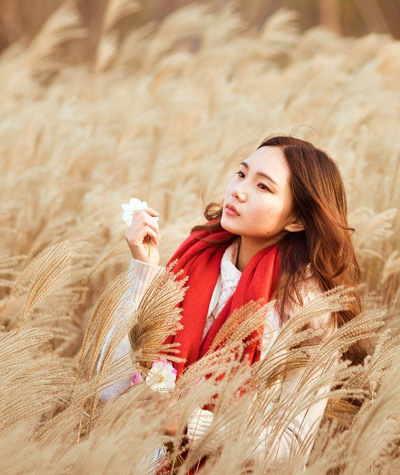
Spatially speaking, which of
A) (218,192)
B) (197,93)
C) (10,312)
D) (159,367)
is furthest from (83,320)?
(197,93)

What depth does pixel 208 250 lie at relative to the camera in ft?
8.16

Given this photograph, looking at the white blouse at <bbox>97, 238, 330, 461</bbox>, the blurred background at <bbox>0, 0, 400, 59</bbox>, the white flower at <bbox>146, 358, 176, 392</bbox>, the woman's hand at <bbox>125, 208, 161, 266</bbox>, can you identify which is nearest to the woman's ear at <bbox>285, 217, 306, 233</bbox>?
the white blouse at <bbox>97, 238, 330, 461</bbox>

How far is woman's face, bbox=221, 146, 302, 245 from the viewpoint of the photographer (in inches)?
90.0

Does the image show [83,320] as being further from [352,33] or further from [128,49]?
[352,33]

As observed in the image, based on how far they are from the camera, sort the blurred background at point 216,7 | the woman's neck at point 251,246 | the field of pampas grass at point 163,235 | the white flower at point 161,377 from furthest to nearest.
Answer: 1. the blurred background at point 216,7
2. the woman's neck at point 251,246
3. the white flower at point 161,377
4. the field of pampas grass at point 163,235

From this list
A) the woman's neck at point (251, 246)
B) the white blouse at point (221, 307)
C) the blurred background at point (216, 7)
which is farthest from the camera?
the blurred background at point (216, 7)

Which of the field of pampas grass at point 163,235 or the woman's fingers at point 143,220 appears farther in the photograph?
the woman's fingers at point 143,220

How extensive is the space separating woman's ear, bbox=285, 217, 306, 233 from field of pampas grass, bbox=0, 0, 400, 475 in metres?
0.25

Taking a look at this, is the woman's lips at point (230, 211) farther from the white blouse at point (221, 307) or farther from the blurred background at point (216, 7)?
the blurred background at point (216, 7)

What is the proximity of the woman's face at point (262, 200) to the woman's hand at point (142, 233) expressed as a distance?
0.23 meters

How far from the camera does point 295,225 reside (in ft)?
7.84

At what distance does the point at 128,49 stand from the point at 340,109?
2.67 m

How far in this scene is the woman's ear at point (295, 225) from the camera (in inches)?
93.5

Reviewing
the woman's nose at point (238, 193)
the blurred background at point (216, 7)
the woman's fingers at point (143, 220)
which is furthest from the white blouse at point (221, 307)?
the blurred background at point (216, 7)
